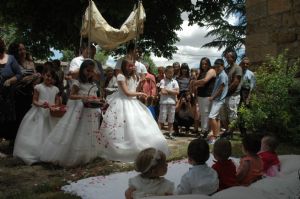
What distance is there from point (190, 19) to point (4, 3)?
6.42 m

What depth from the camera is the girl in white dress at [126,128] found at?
643 centimetres

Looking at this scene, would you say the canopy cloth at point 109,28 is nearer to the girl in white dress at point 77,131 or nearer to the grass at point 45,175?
the girl in white dress at point 77,131

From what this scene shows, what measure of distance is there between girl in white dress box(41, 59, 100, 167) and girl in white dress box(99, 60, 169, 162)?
0.23 m

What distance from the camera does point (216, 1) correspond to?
1512cm

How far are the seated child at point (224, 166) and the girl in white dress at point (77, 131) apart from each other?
2.87 metres

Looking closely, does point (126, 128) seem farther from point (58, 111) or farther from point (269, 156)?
point (269, 156)

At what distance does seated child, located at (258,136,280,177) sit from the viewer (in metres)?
4.46

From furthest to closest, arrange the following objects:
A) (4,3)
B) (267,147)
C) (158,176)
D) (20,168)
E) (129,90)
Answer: (4,3)
(129,90)
(20,168)
(267,147)
(158,176)

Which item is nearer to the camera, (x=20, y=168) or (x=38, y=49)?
(x=20, y=168)

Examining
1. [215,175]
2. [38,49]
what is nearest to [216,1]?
[38,49]

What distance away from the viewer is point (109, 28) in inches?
306

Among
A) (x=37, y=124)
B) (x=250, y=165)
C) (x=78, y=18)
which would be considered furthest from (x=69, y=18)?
(x=250, y=165)

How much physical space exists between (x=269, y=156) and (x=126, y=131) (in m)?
2.56

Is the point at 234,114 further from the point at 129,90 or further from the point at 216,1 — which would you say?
the point at 216,1
